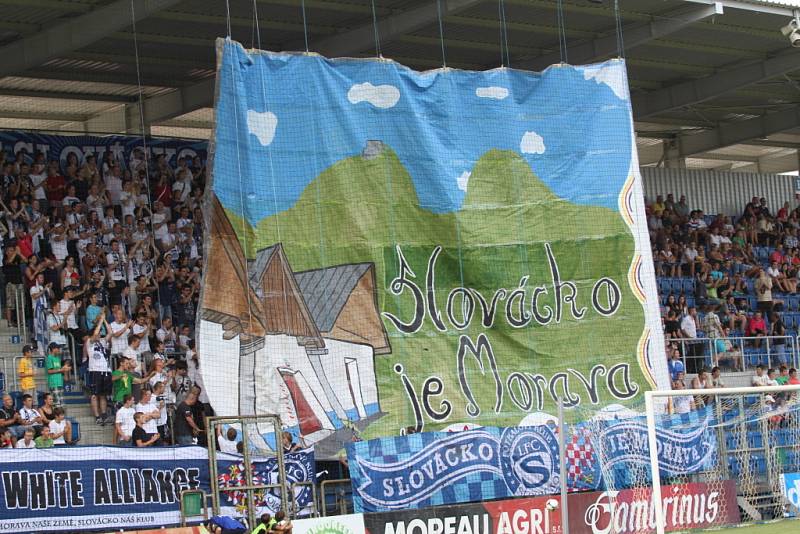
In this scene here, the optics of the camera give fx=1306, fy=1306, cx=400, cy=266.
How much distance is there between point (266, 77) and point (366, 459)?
6170 mm

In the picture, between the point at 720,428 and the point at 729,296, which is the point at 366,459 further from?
the point at 729,296

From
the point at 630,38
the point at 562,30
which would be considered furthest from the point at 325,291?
the point at 630,38

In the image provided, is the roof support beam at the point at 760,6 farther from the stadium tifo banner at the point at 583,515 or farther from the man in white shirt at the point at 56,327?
the man in white shirt at the point at 56,327

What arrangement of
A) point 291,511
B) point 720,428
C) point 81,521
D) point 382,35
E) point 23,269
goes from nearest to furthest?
1. point 81,521
2. point 291,511
3. point 720,428
4. point 23,269
5. point 382,35

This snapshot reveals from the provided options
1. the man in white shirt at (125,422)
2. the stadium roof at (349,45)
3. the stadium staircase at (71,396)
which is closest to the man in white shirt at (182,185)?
the stadium roof at (349,45)

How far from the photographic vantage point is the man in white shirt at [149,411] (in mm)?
19827

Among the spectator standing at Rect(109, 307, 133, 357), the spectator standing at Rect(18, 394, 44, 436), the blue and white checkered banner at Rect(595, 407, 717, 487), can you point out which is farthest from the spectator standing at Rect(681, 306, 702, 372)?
the spectator standing at Rect(18, 394, 44, 436)

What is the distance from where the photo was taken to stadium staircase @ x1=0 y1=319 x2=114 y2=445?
20.9m

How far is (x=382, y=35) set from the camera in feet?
82.8

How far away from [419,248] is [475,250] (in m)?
0.98

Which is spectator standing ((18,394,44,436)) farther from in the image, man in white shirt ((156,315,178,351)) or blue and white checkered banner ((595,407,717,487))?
blue and white checkered banner ((595,407,717,487))

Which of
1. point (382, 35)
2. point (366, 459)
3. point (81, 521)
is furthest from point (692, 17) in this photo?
point (81, 521)

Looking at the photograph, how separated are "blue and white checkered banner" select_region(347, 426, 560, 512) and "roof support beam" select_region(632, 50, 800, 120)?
1460cm

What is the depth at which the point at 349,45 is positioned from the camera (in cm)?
2589
